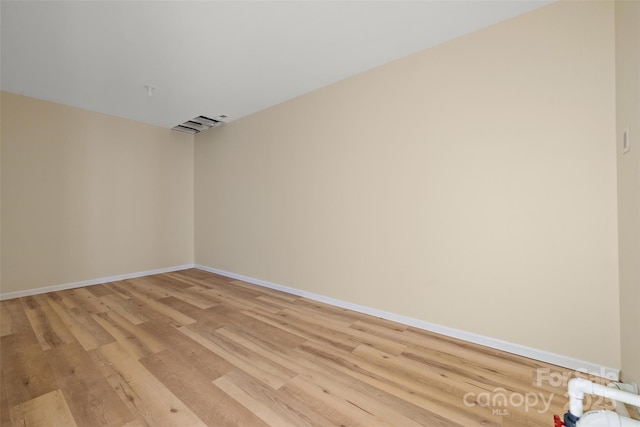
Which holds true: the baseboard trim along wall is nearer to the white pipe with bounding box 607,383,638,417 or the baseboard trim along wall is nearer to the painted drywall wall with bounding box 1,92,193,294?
the painted drywall wall with bounding box 1,92,193,294

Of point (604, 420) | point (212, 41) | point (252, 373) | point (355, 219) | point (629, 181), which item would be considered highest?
point (212, 41)

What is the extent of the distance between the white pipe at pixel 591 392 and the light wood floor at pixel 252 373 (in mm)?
399

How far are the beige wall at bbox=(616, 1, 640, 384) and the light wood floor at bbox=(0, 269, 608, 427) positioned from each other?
18.9 inches

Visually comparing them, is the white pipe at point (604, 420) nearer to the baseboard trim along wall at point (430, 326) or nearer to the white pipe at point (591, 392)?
the white pipe at point (591, 392)

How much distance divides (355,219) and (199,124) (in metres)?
3.34

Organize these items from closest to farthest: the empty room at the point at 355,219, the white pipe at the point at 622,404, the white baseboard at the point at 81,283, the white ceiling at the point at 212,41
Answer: the white pipe at the point at 622,404 → the empty room at the point at 355,219 → the white ceiling at the point at 212,41 → the white baseboard at the point at 81,283

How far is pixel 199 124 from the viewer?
4.32 meters

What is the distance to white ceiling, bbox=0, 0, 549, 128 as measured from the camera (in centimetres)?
185

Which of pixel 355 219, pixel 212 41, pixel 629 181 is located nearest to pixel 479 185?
pixel 629 181

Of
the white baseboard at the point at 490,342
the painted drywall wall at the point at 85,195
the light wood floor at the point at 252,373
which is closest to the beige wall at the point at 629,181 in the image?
the white baseboard at the point at 490,342

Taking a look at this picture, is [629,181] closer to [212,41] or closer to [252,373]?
[252,373]

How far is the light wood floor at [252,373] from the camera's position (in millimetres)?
1316

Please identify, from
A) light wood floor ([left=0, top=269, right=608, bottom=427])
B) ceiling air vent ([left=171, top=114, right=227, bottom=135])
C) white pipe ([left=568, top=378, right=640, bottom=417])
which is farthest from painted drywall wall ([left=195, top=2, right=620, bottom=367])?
ceiling air vent ([left=171, top=114, right=227, bottom=135])

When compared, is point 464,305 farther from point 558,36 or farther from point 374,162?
point 558,36
